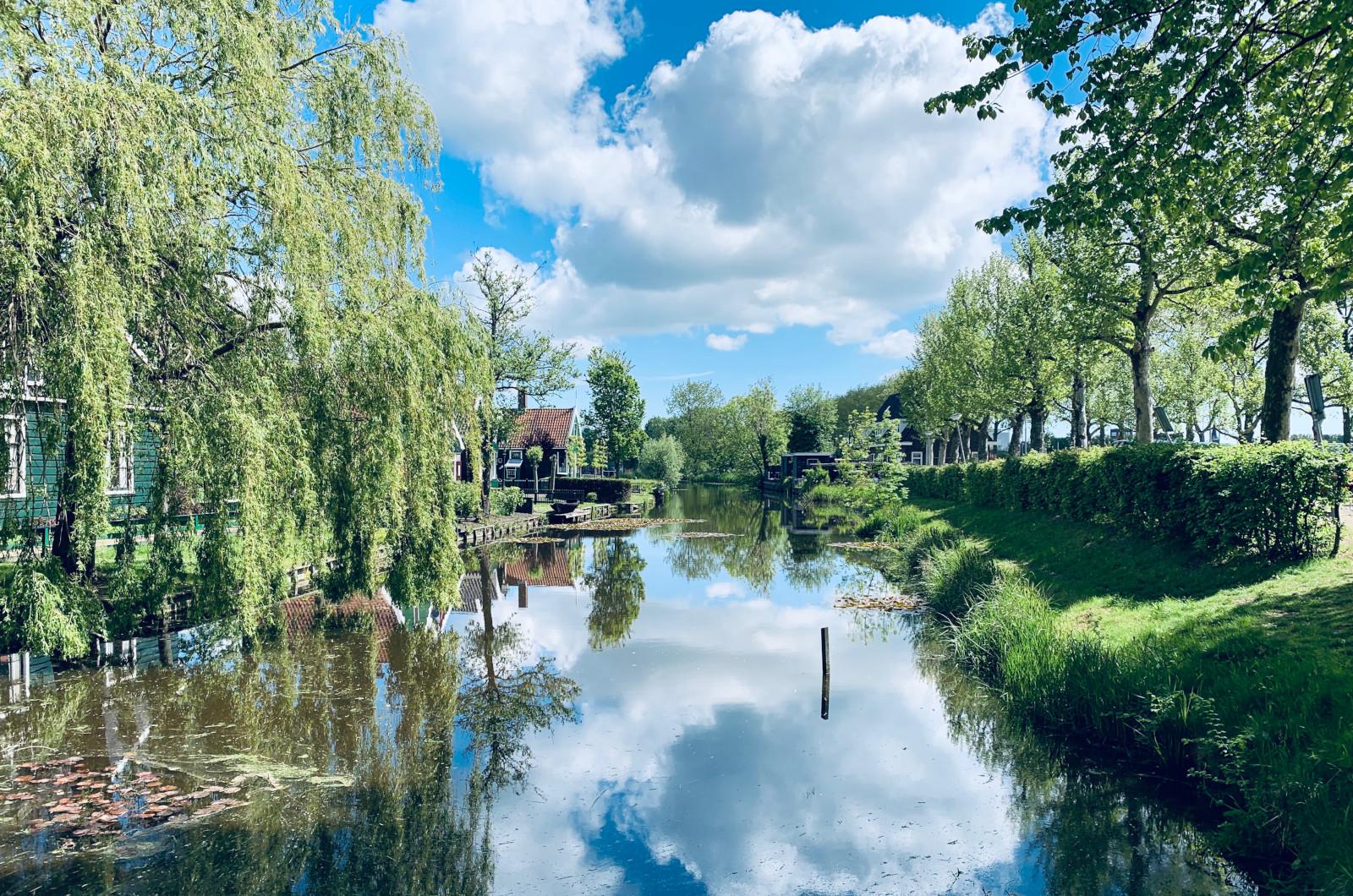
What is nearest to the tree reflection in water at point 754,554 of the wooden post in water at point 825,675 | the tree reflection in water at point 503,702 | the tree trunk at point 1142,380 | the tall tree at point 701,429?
the tree reflection in water at point 503,702

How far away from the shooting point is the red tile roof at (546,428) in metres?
51.9

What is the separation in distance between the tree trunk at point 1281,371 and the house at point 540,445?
41481mm

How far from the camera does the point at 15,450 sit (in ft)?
31.2

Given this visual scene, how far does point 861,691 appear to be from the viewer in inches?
435

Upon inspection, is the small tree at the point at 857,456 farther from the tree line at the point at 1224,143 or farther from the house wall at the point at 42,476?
the house wall at the point at 42,476

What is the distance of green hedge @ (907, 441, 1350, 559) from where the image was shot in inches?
392

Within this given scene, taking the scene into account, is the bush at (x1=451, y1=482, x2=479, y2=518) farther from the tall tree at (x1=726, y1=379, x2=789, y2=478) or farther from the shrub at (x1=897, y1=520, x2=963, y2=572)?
the tall tree at (x1=726, y1=379, x2=789, y2=478)

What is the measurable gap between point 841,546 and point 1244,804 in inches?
828

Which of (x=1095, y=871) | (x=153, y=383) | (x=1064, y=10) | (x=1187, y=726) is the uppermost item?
(x=1064, y=10)

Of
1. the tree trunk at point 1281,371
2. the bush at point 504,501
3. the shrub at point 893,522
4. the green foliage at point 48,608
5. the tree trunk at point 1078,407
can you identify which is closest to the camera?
the green foliage at point 48,608

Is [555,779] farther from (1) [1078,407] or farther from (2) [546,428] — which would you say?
(2) [546,428]

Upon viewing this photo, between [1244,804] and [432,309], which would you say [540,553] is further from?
[1244,804]

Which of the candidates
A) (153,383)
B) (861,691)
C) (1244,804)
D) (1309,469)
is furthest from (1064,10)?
(153,383)

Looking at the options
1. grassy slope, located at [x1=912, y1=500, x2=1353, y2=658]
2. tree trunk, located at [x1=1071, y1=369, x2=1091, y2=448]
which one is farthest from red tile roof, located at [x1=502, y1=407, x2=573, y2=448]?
grassy slope, located at [x1=912, y1=500, x2=1353, y2=658]
